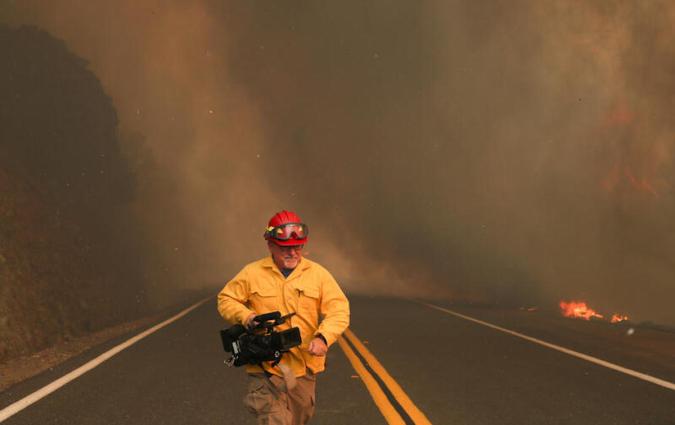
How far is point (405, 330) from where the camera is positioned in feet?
48.6

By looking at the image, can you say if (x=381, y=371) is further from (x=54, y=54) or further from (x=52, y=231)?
(x=54, y=54)

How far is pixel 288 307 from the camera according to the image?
12.8 feet

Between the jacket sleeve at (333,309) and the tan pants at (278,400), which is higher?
the jacket sleeve at (333,309)

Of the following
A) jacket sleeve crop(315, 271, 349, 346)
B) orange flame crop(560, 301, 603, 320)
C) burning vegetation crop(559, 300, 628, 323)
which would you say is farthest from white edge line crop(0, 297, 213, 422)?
orange flame crop(560, 301, 603, 320)

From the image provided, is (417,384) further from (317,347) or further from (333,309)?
(317,347)

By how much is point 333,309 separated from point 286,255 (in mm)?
420

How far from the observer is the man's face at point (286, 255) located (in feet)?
12.7

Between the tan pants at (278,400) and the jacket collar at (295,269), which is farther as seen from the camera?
the jacket collar at (295,269)

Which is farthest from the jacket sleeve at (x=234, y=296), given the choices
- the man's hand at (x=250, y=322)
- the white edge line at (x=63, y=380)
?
the white edge line at (x=63, y=380)

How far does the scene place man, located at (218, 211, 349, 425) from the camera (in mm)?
3818

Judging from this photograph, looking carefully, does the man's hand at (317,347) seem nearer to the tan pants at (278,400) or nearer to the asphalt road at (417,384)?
the tan pants at (278,400)

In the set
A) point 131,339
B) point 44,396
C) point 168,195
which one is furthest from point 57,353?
point 168,195

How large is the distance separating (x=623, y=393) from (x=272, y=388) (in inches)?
215

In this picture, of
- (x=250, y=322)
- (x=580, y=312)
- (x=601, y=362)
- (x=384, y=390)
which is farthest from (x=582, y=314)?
(x=250, y=322)
